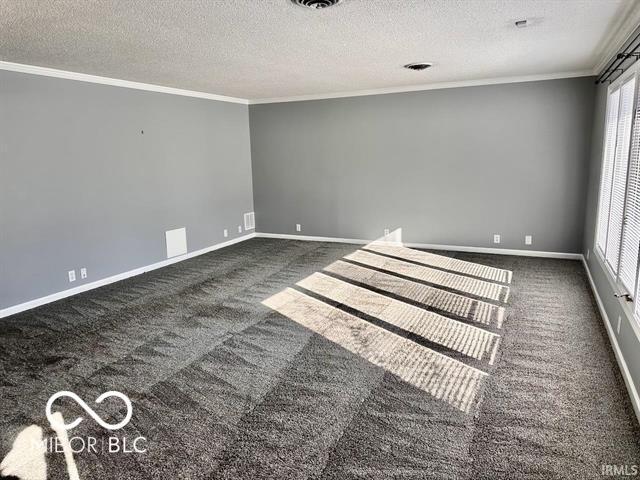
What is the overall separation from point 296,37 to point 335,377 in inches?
104

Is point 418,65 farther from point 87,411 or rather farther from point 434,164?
point 87,411

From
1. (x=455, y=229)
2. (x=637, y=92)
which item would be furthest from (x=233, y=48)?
(x=455, y=229)

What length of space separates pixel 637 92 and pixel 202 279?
15.5 ft

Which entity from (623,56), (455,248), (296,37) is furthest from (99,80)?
(455,248)

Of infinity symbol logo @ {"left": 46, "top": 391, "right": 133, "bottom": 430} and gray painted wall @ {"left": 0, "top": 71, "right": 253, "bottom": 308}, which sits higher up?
gray painted wall @ {"left": 0, "top": 71, "right": 253, "bottom": 308}

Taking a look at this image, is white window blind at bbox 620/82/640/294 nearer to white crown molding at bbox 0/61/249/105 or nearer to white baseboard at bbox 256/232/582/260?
white baseboard at bbox 256/232/582/260

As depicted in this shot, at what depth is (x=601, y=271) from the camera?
4254 millimetres

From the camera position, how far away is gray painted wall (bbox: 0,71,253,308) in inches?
171

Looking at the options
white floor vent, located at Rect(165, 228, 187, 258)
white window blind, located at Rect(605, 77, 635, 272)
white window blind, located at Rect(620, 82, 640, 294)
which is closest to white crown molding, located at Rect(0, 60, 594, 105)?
white floor vent, located at Rect(165, 228, 187, 258)

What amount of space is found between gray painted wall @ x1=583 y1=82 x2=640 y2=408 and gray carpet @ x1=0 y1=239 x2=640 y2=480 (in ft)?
0.62

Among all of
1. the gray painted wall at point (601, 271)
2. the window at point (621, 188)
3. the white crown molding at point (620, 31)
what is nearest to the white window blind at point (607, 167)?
the window at point (621, 188)

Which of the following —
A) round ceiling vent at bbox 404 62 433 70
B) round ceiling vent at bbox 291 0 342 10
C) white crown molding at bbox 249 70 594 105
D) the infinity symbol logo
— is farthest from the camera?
white crown molding at bbox 249 70 594 105

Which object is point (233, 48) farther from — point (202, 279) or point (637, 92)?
point (637, 92)

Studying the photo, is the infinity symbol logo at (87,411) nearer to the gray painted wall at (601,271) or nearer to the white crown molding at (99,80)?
the gray painted wall at (601,271)
